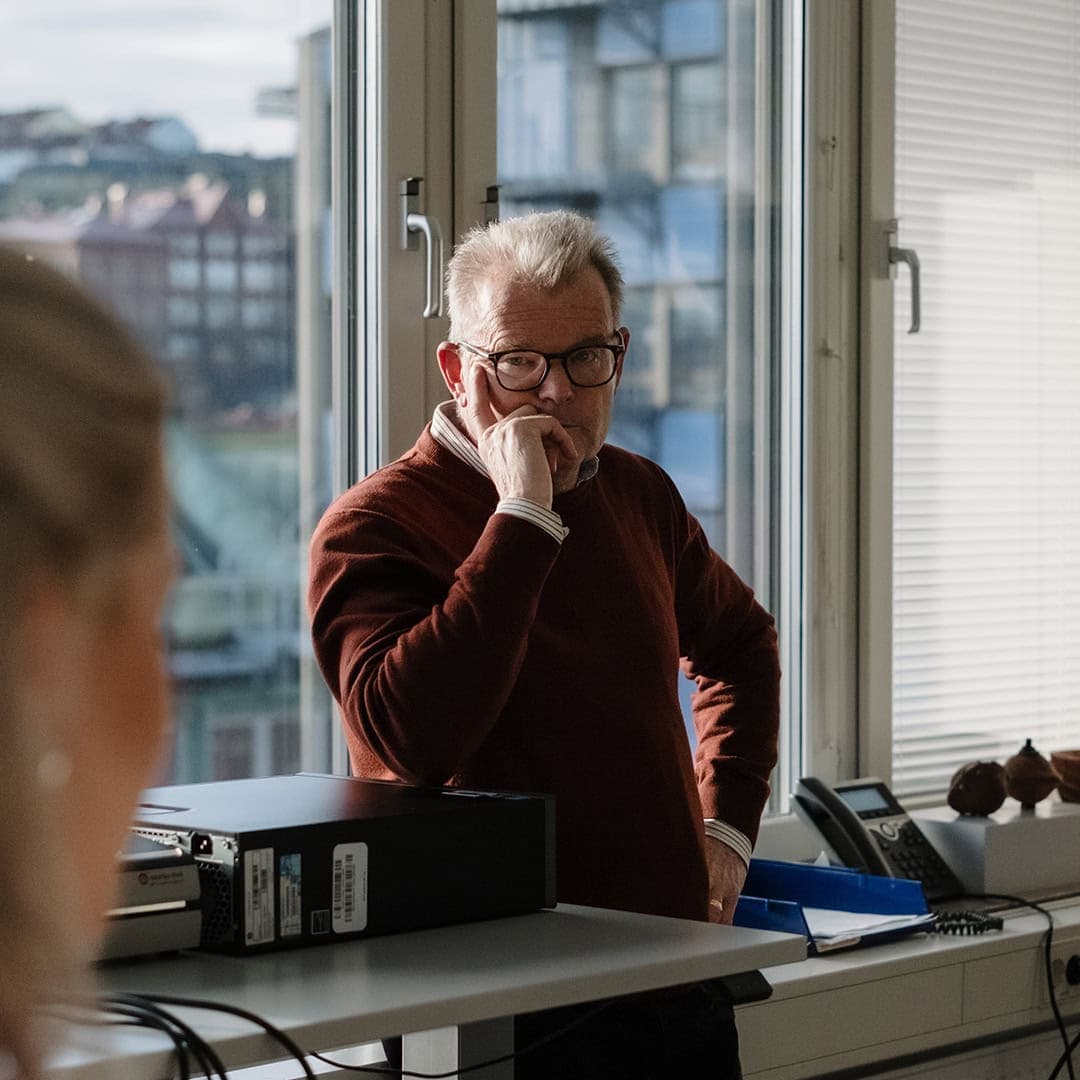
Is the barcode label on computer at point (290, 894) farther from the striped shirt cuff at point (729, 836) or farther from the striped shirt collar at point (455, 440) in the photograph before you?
the striped shirt cuff at point (729, 836)

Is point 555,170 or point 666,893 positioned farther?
point 555,170

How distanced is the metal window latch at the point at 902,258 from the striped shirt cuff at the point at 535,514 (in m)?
1.53

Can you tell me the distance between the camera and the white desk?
4.11ft

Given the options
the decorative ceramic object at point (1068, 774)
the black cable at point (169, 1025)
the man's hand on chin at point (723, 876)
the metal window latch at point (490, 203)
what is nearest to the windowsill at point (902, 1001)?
the man's hand on chin at point (723, 876)

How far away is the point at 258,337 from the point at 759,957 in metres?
1.28

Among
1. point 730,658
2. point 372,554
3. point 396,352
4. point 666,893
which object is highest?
point 396,352

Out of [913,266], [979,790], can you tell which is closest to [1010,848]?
[979,790]

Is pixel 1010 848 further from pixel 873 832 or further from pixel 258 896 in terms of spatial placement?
pixel 258 896

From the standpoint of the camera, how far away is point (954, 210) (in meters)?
3.38

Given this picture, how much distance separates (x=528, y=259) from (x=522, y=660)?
0.50 metres

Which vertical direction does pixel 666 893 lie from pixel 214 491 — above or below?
below

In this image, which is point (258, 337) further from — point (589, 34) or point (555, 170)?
point (589, 34)

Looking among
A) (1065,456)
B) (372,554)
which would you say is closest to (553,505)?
(372,554)

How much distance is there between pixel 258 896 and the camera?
146 centimetres
